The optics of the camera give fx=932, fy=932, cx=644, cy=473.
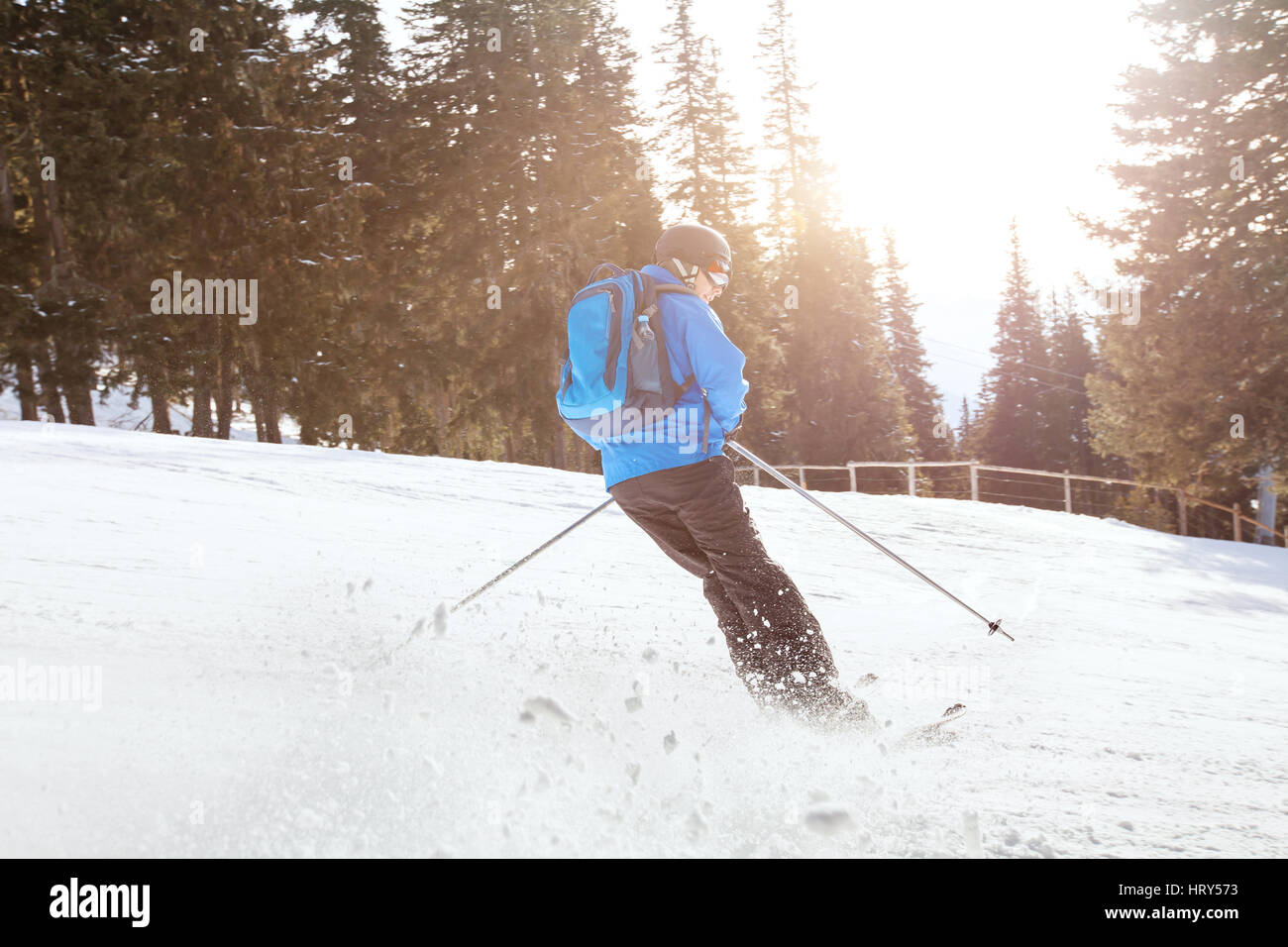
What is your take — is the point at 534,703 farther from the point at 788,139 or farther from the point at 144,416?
the point at 788,139

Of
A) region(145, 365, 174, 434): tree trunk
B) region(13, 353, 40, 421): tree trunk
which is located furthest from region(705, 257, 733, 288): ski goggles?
region(13, 353, 40, 421): tree trunk

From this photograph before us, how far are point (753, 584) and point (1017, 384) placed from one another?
157 ft

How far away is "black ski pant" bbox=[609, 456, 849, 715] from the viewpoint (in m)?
3.32

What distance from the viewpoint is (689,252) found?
3436mm

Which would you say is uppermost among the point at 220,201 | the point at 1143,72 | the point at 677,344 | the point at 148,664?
the point at 1143,72

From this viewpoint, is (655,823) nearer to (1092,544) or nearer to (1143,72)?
(1092,544)

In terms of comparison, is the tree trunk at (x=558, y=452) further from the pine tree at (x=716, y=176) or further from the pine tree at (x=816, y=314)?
the pine tree at (x=816, y=314)

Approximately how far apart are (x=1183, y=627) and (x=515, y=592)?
476 centimetres

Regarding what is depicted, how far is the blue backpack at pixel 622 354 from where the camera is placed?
10.3ft

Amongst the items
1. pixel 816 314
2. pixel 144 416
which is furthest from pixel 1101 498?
pixel 144 416
